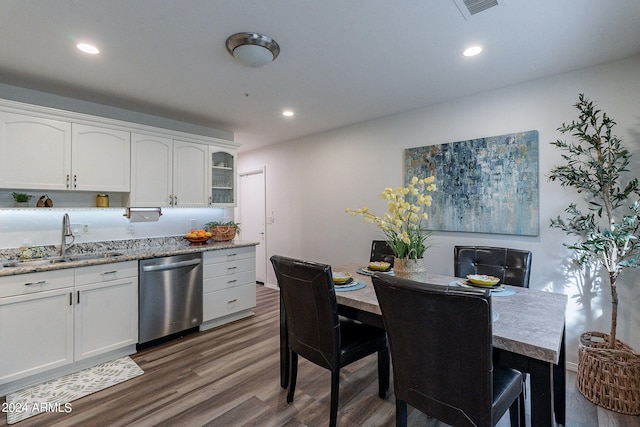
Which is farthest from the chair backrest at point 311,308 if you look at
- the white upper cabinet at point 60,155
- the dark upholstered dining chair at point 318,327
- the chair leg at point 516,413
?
the white upper cabinet at point 60,155

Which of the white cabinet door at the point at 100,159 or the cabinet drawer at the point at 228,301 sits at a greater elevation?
the white cabinet door at the point at 100,159

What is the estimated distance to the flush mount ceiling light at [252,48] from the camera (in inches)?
77.9

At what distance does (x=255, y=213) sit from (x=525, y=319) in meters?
4.60

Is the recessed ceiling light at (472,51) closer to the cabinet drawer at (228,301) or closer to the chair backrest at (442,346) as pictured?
the chair backrest at (442,346)

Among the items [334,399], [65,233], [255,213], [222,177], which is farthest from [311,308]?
[255,213]

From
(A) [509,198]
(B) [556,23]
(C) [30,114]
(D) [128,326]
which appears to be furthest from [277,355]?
(B) [556,23]

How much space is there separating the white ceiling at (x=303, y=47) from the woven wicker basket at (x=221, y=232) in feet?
4.84

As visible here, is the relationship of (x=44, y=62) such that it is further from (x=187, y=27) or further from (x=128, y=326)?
(x=128, y=326)

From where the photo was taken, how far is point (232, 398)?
2.16m

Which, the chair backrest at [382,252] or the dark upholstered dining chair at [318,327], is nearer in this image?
the dark upholstered dining chair at [318,327]

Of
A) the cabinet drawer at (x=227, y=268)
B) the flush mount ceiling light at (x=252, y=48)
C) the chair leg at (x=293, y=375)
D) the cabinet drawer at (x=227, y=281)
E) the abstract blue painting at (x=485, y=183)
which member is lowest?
the chair leg at (x=293, y=375)

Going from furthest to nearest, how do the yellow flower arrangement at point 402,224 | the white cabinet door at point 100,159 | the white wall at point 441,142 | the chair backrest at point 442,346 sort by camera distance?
the white cabinet door at point 100,159, the white wall at point 441,142, the yellow flower arrangement at point 402,224, the chair backrest at point 442,346

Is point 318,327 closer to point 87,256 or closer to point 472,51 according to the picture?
point 472,51

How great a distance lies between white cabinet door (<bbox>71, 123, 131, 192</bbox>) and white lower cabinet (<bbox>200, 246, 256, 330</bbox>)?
115cm
